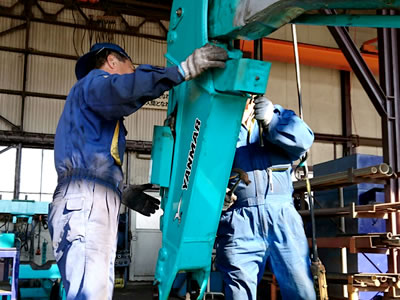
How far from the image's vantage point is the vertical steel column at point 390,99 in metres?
4.87

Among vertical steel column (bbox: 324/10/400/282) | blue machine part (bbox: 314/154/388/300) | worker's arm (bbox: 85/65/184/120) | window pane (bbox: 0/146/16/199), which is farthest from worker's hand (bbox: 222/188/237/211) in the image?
window pane (bbox: 0/146/16/199)

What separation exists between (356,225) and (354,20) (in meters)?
3.78

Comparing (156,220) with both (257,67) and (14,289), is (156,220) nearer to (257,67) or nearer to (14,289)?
(14,289)

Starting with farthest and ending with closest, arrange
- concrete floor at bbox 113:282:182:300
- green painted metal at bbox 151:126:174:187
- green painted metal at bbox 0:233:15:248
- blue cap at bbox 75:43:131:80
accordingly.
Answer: concrete floor at bbox 113:282:182:300 < green painted metal at bbox 0:233:15:248 < blue cap at bbox 75:43:131:80 < green painted metal at bbox 151:126:174:187

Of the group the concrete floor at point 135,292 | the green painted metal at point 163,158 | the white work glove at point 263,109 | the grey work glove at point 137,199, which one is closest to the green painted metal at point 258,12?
the green painted metal at point 163,158

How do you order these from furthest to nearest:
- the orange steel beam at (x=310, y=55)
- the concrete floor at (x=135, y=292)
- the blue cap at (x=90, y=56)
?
the orange steel beam at (x=310, y=55)
the concrete floor at (x=135, y=292)
the blue cap at (x=90, y=56)

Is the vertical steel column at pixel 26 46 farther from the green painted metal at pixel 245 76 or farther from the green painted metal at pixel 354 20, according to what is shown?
the green painted metal at pixel 354 20

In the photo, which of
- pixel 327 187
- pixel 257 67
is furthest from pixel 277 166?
pixel 327 187

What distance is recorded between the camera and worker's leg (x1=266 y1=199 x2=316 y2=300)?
269 centimetres

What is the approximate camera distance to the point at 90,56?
2525mm

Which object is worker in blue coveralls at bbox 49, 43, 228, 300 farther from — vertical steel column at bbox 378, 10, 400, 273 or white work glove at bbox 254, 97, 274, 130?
vertical steel column at bbox 378, 10, 400, 273

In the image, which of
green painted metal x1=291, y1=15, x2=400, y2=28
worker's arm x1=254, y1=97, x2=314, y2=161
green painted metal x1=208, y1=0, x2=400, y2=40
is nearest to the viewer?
green painted metal x1=208, y1=0, x2=400, y2=40

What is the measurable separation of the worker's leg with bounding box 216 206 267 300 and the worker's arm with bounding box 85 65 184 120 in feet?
3.55

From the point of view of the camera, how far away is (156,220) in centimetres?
1190
